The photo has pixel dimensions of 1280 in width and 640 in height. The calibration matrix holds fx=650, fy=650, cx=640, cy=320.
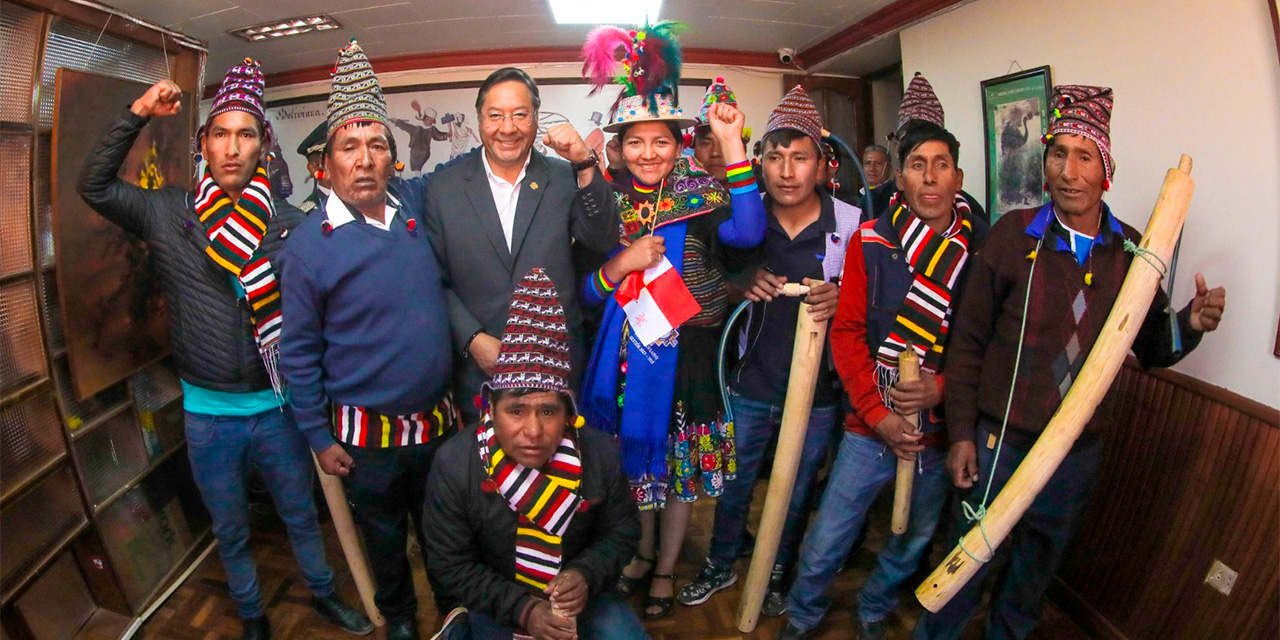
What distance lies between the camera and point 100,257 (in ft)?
7.07

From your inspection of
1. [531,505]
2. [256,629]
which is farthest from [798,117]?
[256,629]

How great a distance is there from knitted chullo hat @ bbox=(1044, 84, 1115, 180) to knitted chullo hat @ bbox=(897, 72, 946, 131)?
0.83 metres

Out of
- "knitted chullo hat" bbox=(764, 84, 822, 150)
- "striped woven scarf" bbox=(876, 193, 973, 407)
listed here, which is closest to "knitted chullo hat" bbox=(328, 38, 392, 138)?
"knitted chullo hat" bbox=(764, 84, 822, 150)

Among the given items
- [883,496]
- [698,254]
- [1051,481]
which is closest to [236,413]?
[698,254]

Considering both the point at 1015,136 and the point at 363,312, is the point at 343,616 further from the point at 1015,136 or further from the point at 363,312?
the point at 1015,136

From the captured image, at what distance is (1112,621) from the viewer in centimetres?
206

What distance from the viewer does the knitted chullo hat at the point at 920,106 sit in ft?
8.07

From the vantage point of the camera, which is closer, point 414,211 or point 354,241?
point 354,241

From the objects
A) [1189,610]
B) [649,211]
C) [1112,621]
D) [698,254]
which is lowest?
[1112,621]

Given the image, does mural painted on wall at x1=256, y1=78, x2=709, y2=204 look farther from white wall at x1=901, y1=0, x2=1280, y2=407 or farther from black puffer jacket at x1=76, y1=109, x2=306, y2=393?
black puffer jacket at x1=76, y1=109, x2=306, y2=393

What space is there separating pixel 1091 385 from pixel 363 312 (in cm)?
179

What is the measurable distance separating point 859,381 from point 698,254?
0.59 m

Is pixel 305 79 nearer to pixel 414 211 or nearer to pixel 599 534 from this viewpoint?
pixel 414 211

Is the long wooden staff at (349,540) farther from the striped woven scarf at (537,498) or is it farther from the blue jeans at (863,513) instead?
the blue jeans at (863,513)
